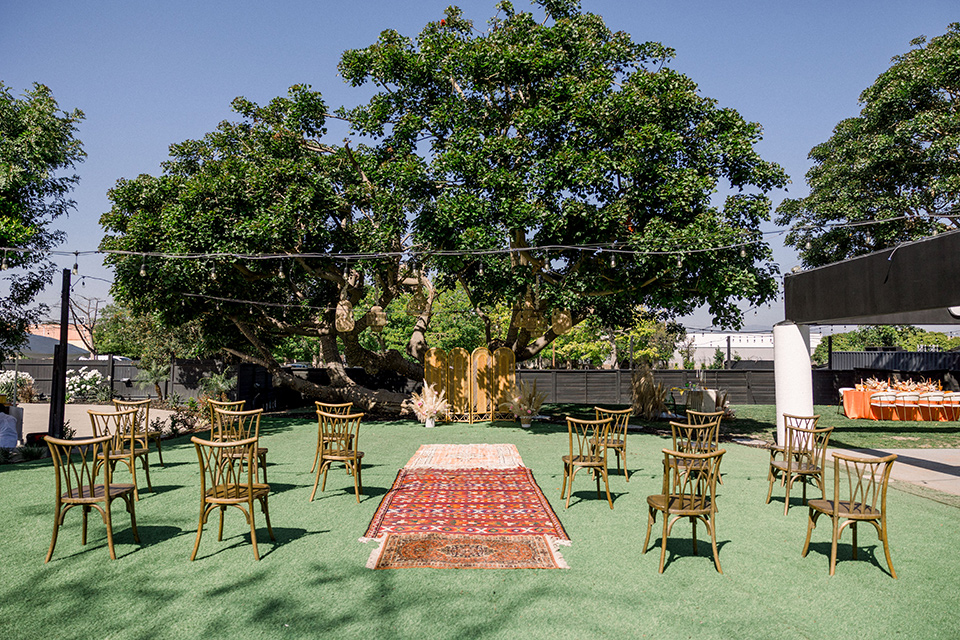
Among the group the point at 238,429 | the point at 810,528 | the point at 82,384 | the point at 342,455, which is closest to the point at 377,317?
the point at 238,429

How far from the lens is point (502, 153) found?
12.6m

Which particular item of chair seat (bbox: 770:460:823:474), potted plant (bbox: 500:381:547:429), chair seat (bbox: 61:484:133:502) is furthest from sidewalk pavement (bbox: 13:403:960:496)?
chair seat (bbox: 61:484:133:502)

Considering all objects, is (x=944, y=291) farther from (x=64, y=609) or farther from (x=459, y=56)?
(x=459, y=56)

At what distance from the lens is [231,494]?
495cm

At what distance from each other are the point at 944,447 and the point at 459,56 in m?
12.5

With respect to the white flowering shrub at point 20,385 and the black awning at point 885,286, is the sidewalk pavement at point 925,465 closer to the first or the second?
the black awning at point 885,286

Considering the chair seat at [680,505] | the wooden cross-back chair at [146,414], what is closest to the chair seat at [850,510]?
the chair seat at [680,505]

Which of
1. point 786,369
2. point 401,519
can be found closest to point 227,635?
point 401,519

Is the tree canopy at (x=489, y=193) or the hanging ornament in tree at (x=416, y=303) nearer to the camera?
the tree canopy at (x=489, y=193)

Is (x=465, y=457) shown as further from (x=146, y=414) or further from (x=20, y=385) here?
(x=20, y=385)

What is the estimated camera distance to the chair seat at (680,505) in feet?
14.8

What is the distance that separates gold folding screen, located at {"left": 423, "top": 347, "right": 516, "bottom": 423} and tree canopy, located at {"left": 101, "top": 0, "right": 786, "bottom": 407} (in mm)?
1665

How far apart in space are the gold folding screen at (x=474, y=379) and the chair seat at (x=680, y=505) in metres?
10.5

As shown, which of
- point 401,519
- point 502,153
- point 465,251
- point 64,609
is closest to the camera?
point 64,609
